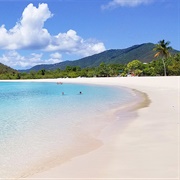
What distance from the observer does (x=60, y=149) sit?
7438mm

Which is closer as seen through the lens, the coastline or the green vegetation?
the coastline

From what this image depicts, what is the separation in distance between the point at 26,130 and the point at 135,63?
7580cm

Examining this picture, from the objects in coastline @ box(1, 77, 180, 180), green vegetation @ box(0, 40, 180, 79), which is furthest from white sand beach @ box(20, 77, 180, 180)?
green vegetation @ box(0, 40, 180, 79)

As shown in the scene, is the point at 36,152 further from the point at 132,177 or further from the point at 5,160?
the point at 132,177

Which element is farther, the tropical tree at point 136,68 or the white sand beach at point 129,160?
the tropical tree at point 136,68

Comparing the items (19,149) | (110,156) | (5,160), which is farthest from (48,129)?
(110,156)

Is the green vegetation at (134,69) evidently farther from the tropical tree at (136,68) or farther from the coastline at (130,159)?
the coastline at (130,159)

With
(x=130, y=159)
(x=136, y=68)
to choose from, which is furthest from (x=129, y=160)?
(x=136, y=68)

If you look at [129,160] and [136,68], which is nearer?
[129,160]

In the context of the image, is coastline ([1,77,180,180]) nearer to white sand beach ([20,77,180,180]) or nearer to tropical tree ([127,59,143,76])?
white sand beach ([20,77,180,180])

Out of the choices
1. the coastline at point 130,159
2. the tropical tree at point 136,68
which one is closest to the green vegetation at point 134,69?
the tropical tree at point 136,68

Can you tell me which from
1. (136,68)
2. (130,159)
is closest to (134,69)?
(136,68)

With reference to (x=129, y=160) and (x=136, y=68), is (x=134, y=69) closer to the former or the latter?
(x=136, y=68)

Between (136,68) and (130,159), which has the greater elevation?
(136,68)
